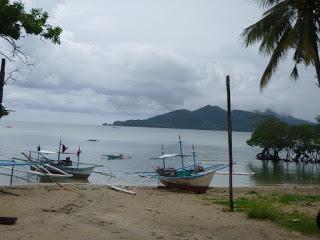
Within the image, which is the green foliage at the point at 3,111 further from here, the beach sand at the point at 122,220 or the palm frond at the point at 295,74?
the palm frond at the point at 295,74

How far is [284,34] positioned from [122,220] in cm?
824

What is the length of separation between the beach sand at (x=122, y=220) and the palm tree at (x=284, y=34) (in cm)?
503

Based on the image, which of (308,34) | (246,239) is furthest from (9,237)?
(308,34)

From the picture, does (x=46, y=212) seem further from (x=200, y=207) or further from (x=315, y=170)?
(x=315, y=170)

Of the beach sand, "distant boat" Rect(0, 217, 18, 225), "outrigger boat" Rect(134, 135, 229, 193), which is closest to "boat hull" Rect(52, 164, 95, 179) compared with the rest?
"outrigger boat" Rect(134, 135, 229, 193)

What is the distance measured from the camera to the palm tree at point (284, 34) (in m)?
12.7

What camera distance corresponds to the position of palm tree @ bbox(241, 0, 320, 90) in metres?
12.7

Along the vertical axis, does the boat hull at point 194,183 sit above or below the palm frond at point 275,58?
below

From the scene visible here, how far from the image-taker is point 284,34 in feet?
49.0

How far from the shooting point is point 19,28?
1214 cm

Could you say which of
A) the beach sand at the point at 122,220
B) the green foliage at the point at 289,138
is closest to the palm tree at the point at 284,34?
the beach sand at the point at 122,220

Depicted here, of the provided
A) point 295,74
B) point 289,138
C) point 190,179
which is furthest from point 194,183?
point 289,138

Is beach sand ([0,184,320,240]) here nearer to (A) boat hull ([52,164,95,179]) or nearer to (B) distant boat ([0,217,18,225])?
(B) distant boat ([0,217,18,225])

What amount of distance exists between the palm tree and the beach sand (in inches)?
198
